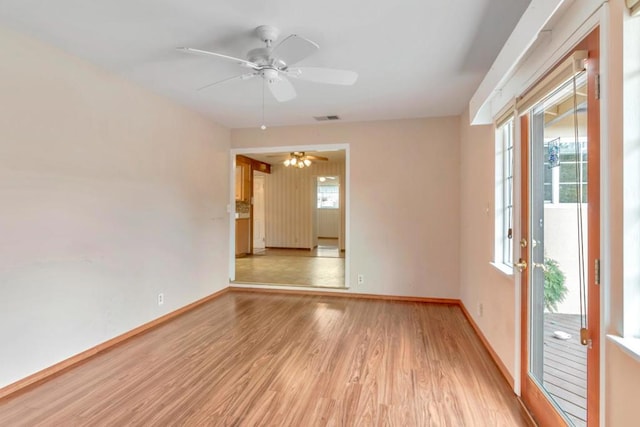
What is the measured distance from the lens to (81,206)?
8.51 feet

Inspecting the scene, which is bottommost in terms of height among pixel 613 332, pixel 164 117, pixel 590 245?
pixel 613 332

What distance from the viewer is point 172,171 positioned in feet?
11.9

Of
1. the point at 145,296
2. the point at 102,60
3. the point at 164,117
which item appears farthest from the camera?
the point at 164,117

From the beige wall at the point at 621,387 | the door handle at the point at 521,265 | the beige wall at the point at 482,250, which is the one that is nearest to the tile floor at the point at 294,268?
the beige wall at the point at 482,250

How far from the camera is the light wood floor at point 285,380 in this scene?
73.9 inches

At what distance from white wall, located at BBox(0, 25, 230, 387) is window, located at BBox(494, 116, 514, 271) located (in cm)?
335

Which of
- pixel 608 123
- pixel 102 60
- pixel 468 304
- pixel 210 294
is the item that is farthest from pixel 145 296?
pixel 608 123

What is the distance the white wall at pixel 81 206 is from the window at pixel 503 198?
335 centimetres

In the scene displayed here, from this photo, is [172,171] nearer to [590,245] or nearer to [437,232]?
[437,232]

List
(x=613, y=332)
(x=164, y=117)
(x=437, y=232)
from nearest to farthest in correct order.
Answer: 1. (x=613, y=332)
2. (x=164, y=117)
3. (x=437, y=232)

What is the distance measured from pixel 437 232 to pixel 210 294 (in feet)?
10.6

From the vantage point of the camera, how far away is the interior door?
4.23ft

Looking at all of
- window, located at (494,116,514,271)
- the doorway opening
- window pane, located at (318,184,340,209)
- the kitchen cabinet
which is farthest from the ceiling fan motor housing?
window pane, located at (318,184,340,209)

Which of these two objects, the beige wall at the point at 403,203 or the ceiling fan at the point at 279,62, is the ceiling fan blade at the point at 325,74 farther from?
the beige wall at the point at 403,203
